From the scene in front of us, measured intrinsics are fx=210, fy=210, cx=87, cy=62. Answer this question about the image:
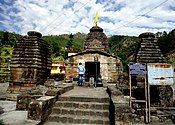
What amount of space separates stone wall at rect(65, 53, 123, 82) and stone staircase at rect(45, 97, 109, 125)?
1099 cm

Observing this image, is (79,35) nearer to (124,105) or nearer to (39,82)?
(39,82)

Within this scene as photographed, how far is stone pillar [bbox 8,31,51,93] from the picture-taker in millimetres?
15117

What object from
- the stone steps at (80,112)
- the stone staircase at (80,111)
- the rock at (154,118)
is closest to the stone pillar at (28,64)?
the stone staircase at (80,111)

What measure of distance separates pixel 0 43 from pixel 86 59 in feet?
95.0

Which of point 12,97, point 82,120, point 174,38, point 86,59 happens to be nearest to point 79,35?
point 174,38

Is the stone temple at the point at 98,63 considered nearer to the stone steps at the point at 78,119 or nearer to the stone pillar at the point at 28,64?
the stone pillar at the point at 28,64

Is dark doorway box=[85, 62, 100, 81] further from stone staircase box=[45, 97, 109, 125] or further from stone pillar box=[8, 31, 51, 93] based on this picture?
stone staircase box=[45, 97, 109, 125]

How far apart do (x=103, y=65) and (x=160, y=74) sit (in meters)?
11.1

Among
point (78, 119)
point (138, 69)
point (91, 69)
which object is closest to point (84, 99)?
point (78, 119)

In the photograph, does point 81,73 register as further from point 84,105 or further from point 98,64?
point 84,105

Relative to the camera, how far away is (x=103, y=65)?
20141 millimetres

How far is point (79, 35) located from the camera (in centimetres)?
9869

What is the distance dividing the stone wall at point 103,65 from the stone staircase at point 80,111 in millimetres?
10988

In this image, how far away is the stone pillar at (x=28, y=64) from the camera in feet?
49.6
